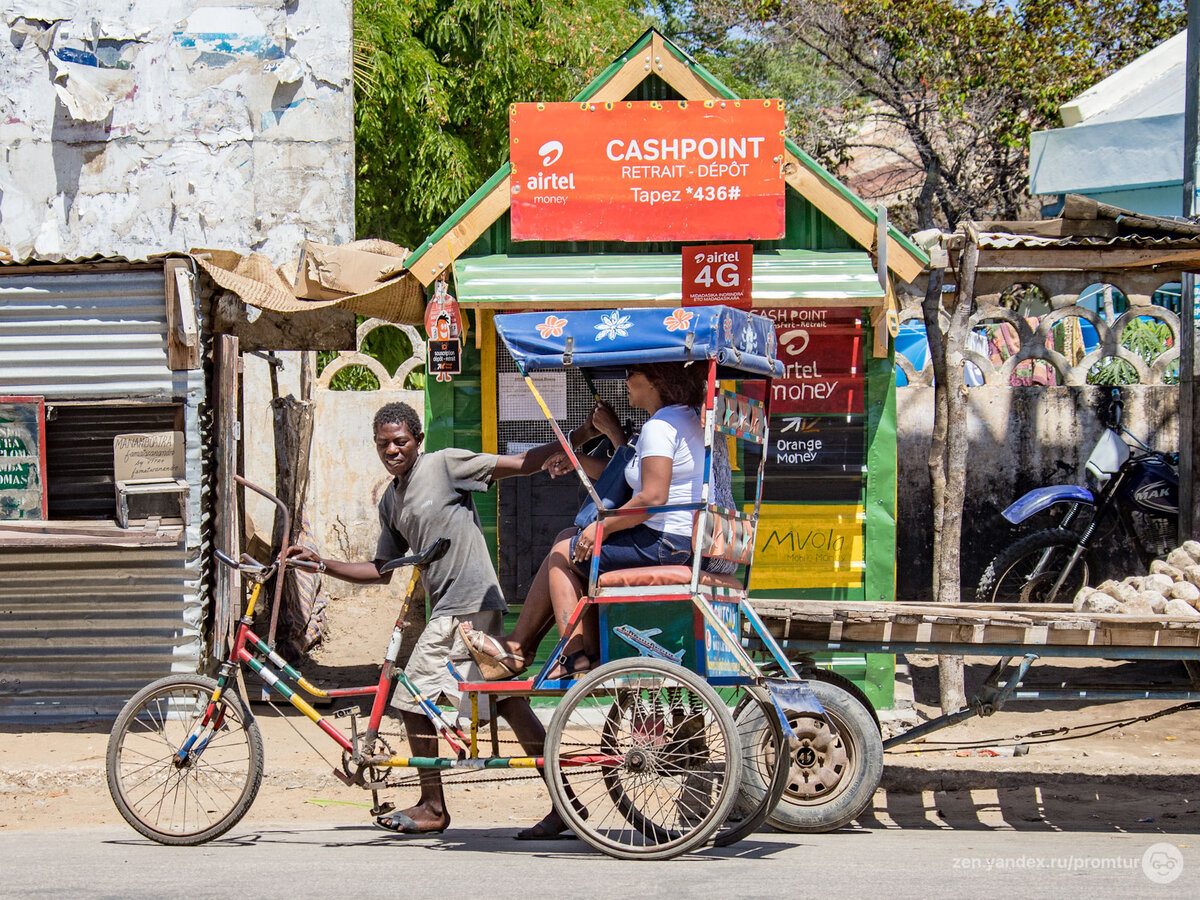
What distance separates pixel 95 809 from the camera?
6727 millimetres

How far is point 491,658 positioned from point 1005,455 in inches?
252

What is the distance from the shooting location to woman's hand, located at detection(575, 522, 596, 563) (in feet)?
17.1

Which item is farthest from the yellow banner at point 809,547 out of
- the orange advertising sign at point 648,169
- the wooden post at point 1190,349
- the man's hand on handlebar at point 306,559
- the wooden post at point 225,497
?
the man's hand on handlebar at point 306,559

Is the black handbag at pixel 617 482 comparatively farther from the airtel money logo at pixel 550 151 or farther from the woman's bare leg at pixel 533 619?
the airtel money logo at pixel 550 151

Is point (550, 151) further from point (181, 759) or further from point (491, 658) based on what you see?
point (181, 759)

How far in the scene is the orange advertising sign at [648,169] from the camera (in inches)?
310

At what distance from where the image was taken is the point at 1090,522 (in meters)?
9.04

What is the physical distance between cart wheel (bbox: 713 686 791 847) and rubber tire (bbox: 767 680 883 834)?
20 centimetres

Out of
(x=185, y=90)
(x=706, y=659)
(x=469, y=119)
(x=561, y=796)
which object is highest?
(x=469, y=119)

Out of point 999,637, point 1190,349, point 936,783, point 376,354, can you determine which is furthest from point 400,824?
point 376,354

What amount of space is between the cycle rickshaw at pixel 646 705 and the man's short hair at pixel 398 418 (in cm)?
63

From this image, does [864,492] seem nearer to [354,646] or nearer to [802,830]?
[802,830]

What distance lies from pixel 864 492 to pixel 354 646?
4.60 meters

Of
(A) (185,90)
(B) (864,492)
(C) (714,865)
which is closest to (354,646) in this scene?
(B) (864,492)
